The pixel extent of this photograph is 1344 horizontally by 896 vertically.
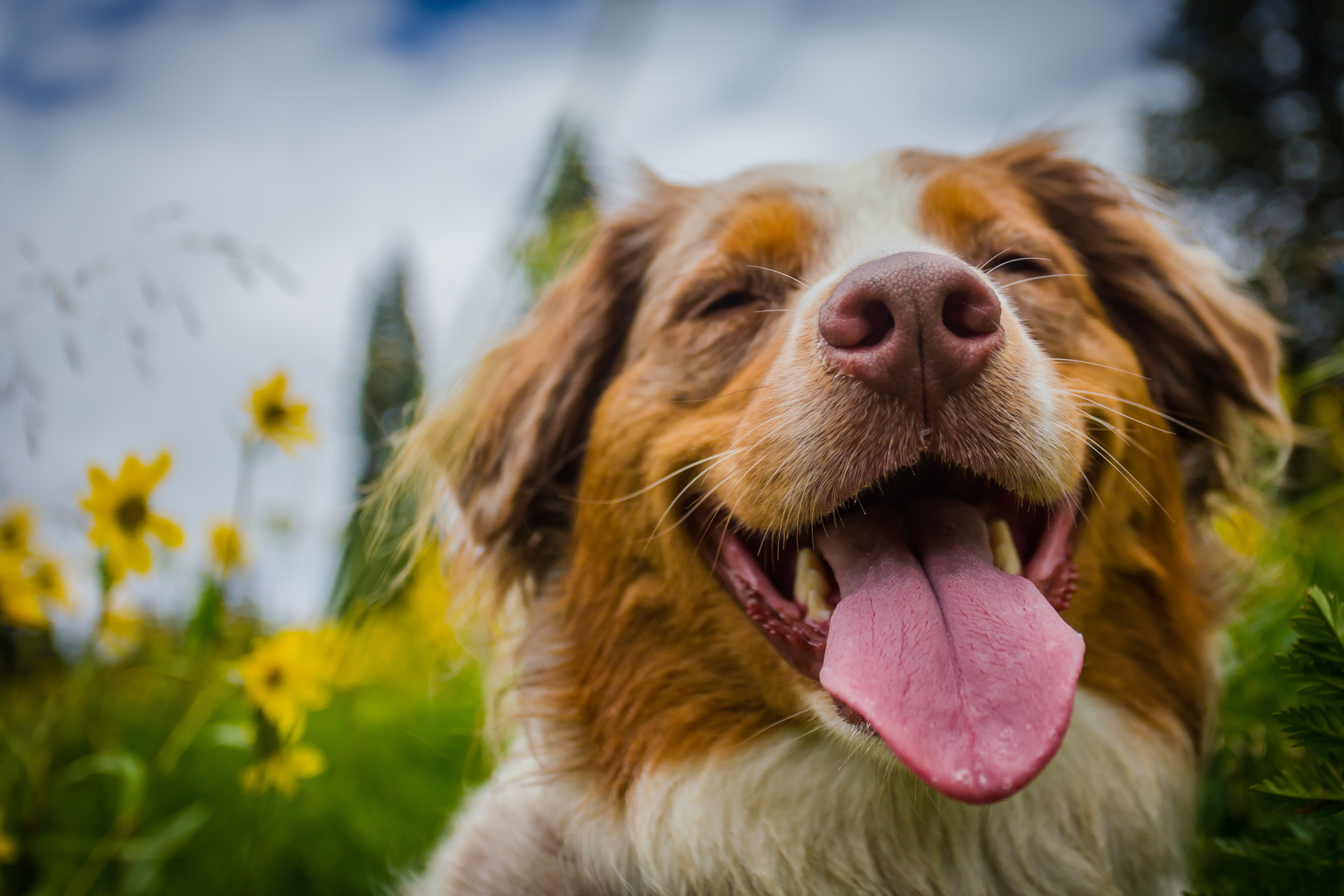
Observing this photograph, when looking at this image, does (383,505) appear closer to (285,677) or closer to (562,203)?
(285,677)

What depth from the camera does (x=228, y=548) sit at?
7.35 feet

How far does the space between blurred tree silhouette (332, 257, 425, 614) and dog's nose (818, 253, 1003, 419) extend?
1.17 m

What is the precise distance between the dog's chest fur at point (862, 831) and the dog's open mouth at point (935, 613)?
1.01ft

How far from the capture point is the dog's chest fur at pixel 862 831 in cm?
197

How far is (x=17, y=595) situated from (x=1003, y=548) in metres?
2.34

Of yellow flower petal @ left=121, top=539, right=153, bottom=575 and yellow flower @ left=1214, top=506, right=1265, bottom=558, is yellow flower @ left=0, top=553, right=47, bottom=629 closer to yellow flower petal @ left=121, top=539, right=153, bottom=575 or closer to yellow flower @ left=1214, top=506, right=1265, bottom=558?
yellow flower petal @ left=121, top=539, right=153, bottom=575

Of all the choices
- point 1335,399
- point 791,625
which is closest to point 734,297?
point 791,625

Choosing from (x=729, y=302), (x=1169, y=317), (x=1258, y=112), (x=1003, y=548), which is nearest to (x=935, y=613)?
(x=1003, y=548)

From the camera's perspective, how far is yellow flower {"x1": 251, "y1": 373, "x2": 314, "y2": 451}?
89.0 inches

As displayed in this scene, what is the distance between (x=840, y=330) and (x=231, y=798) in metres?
3.18

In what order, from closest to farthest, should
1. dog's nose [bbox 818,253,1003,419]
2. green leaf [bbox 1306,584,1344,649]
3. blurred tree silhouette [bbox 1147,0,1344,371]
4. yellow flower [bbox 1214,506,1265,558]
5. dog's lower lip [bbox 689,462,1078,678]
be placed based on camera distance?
green leaf [bbox 1306,584,1344,649] → dog's nose [bbox 818,253,1003,419] → dog's lower lip [bbox 689,462,1078,678] → yellow flower [bbox 1214,506,1265,558] → blurred tree silhouette [bbox 1147,0,1344,371]

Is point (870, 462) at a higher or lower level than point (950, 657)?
higher

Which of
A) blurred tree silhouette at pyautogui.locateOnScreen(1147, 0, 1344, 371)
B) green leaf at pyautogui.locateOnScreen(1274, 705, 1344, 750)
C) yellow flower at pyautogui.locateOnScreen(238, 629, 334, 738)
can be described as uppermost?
green leaf at pyautogui.locateOnScreen(1274, 705, 1344, 750)

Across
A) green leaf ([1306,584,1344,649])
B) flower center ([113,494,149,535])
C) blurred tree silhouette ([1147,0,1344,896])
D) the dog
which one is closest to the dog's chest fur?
the dog
